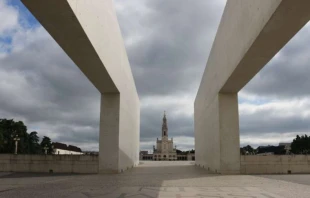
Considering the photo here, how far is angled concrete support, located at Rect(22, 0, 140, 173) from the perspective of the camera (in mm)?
8117

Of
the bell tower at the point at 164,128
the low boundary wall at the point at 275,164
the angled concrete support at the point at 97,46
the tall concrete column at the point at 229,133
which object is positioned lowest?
the low boundary wall at the point at 275,164

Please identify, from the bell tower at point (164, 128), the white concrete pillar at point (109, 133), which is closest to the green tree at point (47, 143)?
the bell tower at point (164, 128)

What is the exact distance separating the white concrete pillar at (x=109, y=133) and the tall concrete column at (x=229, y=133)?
5351mm

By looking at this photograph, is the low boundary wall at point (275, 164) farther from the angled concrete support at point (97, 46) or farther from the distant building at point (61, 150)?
the distant building at point (61, 150)

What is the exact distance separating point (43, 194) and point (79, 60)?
199 inches

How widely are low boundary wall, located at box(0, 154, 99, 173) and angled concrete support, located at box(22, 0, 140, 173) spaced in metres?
0.71

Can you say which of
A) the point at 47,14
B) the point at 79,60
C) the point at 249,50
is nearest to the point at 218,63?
the point at 249,50

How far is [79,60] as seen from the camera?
11805 mm

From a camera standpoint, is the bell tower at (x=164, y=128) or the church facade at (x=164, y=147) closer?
the church facade at (x=164, y=147)

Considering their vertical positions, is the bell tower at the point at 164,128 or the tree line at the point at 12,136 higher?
the bell tower at the point at 164,128

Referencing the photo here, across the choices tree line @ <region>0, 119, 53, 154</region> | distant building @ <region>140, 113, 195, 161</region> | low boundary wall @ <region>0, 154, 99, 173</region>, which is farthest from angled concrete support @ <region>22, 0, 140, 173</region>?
distant building @ <region>140, 113, 195, 161</region>

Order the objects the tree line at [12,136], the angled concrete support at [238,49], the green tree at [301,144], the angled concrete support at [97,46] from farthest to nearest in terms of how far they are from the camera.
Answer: the green tree at [301,144] → the tree line at [12,136] → the angled concrete support at [238,49] → the angled concrete support at [97,46]

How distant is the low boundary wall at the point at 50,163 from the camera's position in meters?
17.2

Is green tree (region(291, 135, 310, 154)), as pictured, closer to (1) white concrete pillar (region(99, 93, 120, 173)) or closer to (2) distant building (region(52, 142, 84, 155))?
(2) distant building (region(52, 142, 84, 155))
